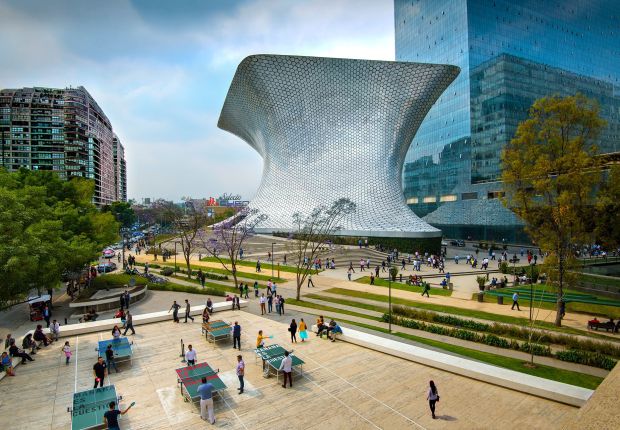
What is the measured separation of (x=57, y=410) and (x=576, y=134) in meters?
23.1

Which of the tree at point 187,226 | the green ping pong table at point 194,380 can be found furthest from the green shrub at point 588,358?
the tree at point 187,226

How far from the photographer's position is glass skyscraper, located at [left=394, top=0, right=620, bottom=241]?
211 feet

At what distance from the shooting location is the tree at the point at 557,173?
16.7 m

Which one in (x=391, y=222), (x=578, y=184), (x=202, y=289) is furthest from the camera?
(x=391, y=222)

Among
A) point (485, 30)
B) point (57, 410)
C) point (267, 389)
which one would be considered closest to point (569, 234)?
point (267, 389)

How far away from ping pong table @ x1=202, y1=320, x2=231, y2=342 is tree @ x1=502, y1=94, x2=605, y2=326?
14595mm

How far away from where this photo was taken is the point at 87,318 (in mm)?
18047

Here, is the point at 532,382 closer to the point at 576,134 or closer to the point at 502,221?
the point at 576,134

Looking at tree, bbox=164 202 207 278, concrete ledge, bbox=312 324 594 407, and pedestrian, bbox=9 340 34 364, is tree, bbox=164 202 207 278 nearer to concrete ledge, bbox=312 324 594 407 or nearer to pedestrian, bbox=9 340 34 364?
pedestrian, bbox=9 340 34 364

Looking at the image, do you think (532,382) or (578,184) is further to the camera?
(578,184)

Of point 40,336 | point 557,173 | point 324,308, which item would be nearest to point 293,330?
point 324,308

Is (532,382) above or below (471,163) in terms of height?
below

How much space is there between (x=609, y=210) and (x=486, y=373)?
16841 millimetres

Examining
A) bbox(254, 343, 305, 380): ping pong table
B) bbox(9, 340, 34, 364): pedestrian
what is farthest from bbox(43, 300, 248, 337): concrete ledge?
bbox(254, 343, 305, 380): ping pong table
